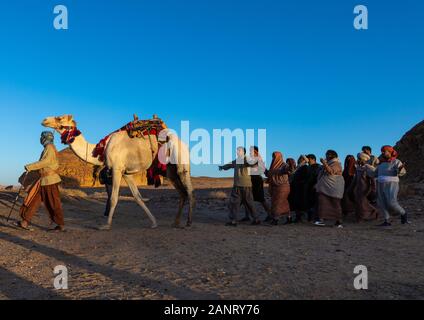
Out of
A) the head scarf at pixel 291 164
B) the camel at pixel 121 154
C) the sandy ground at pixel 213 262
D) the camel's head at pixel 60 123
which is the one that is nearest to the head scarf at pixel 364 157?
the head scarf at pixel 291 164

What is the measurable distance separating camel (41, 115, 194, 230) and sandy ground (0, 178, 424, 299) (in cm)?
93

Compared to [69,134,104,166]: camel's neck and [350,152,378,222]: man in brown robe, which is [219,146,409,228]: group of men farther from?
[69,134,104,166]: camel's neck

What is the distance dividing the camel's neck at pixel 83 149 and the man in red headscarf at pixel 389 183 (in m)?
7.08

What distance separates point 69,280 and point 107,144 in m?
4.91

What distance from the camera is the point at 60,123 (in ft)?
29.3

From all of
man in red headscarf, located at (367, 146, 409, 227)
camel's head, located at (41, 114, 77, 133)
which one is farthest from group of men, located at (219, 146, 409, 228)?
camel's head, located at (41, 114, 77, 133)

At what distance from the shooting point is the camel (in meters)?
8.81

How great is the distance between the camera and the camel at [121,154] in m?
8.81

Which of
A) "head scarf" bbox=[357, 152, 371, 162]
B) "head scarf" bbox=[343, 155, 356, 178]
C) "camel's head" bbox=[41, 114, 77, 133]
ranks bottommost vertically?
"head scarf" bbox=[343, 155, 356, 178]

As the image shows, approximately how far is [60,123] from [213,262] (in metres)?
5.51

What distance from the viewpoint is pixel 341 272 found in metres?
4.82

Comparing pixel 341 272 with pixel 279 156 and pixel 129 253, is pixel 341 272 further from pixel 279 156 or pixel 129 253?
pixel 279 156
